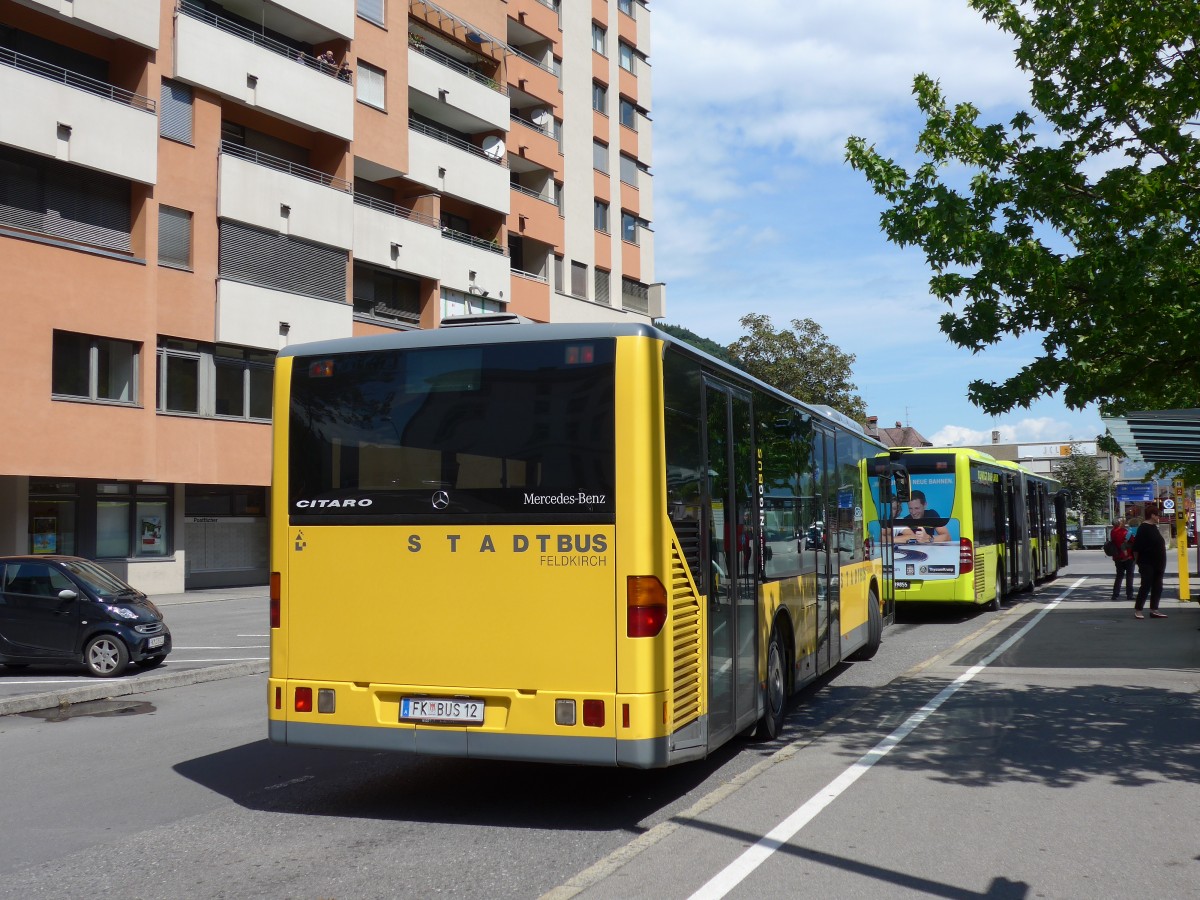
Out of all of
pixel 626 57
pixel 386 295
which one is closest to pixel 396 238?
pixel 386 295

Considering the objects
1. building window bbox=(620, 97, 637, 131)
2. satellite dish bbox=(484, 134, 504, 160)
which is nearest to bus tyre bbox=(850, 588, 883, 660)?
satellite dish bbox=(484, 134, 504, 160)

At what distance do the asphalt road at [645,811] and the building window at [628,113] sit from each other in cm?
4342

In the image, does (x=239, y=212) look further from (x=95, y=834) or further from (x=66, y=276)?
(x=95, y=834)

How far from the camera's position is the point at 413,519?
23.6 feet

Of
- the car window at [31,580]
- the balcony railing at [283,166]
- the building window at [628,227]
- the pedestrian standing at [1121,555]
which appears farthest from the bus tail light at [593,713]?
the building window at [628,227]

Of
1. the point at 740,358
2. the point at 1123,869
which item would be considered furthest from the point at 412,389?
the point at 740,358

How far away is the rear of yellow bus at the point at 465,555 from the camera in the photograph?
6762 mm

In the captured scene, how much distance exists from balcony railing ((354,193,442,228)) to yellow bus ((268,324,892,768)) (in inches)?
1191

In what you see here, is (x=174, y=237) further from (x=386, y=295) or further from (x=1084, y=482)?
(x=1084, y=482)

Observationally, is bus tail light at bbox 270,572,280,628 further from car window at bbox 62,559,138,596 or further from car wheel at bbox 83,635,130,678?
car window at bbox 62,559,138,596

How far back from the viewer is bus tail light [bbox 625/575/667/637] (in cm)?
671

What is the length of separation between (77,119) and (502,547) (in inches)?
961

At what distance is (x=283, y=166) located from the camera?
34.2 meters

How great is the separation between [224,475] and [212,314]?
4074 mm
